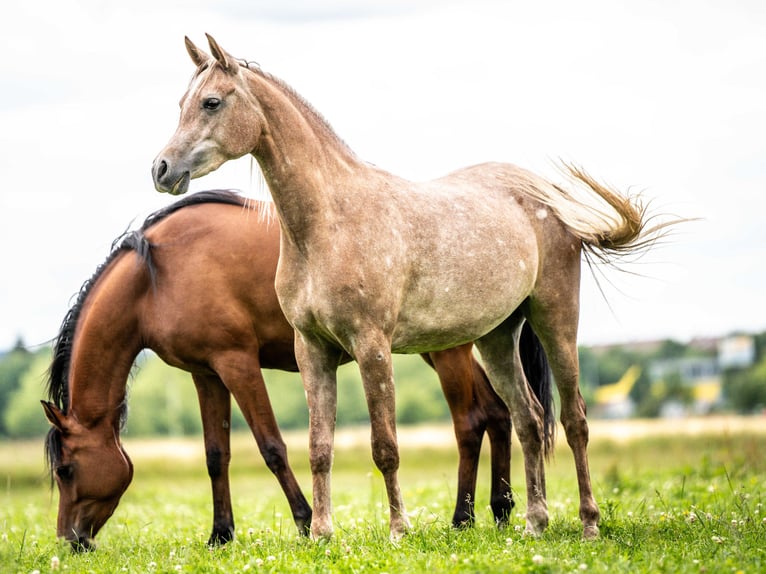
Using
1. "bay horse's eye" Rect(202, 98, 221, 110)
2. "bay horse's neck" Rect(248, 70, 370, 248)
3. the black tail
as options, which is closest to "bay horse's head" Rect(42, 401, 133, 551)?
"bay horse's neck" Rect(248, 70, 370, 248)

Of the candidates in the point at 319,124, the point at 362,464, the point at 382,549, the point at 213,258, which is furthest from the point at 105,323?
the point at 362,464

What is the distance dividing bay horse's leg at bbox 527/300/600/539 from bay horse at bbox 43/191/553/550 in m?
0.88

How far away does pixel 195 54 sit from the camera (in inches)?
237

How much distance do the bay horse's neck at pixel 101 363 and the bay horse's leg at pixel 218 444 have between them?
0.70 metres

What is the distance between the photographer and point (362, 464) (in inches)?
1145

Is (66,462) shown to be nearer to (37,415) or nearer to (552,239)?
(552,239)

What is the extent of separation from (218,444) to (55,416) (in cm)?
137

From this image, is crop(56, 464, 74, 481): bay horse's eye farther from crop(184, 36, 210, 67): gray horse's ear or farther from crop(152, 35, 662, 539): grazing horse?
crop(184, 36, 210, 67): gray horse's ear

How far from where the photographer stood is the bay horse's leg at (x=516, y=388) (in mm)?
7230

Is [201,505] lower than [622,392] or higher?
higher

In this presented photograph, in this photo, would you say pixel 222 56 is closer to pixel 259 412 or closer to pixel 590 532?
pixel 259 412

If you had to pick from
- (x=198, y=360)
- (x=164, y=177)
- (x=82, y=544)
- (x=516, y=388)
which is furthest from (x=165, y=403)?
(x=164, y=177)

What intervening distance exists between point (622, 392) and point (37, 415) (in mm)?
52039

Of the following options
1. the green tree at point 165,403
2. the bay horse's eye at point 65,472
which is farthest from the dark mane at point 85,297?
the green tree at point 165,403
